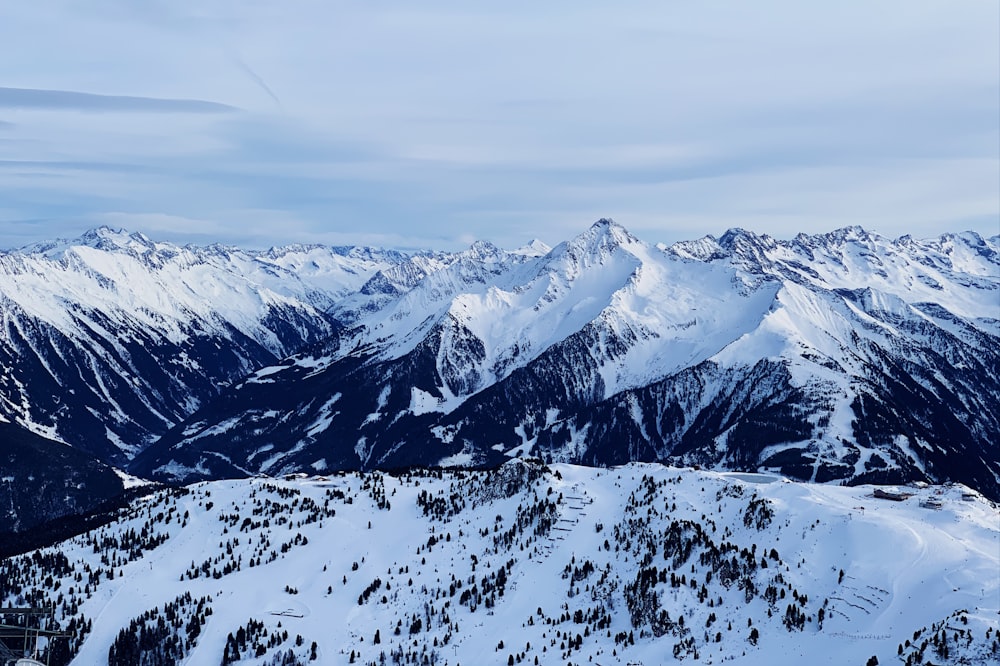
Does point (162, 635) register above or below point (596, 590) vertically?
below

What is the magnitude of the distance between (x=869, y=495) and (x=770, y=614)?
72.1 meters

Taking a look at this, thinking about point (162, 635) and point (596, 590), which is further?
point (162, 635)

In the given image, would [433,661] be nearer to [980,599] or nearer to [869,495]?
[980,599]

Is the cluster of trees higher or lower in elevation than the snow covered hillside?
lower

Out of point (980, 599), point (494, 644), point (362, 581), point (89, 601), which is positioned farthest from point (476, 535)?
point (980, 599)

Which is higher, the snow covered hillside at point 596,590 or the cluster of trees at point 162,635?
the snow covered hillside at point 596,590

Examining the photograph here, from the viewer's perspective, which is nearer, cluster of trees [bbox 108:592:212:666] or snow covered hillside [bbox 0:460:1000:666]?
snow covered hillside [bbox 0:460:1000:666]

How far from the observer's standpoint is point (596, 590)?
15850 centimetres

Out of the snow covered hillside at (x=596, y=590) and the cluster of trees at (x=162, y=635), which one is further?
the cluster of trees at (x=162, y=635)

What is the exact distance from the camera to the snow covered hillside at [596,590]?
132m

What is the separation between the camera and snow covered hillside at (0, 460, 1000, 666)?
131875 millimetres

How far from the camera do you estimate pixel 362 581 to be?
586 ft

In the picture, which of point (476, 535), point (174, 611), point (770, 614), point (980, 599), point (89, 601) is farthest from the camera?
point (476, 535)

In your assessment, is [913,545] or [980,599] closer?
[980,599]
